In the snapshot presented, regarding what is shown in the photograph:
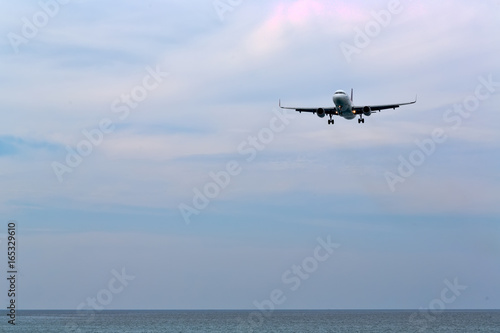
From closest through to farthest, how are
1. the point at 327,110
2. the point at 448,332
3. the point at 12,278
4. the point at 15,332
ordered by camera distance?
1. the point at 12,278
2. the point at 327,110
3. the point at 15,332
4. the point at 448,332

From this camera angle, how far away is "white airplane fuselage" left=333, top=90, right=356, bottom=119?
397 ft

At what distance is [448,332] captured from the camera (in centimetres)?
17475

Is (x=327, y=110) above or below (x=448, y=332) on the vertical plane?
above

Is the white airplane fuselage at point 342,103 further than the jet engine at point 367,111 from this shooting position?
No

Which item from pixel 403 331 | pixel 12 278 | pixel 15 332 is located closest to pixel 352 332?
pixel 403 331

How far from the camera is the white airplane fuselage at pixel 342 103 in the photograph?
121000 millimetres

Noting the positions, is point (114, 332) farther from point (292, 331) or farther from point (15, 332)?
point (292, 331)

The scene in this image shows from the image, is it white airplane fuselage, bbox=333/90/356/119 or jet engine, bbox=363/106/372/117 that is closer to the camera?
white airplane fuselage, bbox=333/90/356/119

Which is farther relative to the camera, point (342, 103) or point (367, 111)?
point (367, 111)

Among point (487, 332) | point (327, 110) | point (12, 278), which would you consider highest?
point (327, 110)

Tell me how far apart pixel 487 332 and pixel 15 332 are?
116377 millimetres

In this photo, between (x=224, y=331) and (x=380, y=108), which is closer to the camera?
(x=380, y=108)

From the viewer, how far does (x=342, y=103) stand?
121m

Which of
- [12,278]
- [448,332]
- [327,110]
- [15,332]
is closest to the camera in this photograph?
[12,278]
